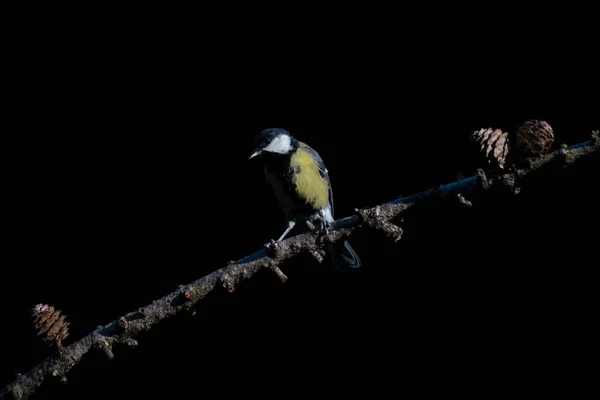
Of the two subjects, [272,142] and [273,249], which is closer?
[273,249]

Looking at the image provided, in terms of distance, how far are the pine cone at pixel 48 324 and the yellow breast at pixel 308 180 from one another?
1318mm

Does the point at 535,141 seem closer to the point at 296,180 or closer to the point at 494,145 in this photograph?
the point at 494,145

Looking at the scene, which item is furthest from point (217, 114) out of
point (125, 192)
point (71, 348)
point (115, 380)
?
point (71, 348)

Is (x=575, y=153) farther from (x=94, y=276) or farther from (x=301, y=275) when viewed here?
(x=94, y=276)

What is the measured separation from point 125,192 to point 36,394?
1488mm

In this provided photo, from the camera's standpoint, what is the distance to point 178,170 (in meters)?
2.71

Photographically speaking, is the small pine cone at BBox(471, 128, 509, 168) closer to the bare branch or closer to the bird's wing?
the bare branch

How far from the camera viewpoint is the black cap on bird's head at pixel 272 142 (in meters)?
2.40

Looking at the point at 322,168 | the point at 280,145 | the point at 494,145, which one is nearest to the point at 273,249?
the point at 494,145

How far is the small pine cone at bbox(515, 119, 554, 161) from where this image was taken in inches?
44.6

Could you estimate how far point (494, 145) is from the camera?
3.87ft

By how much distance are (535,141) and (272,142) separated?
148 cm

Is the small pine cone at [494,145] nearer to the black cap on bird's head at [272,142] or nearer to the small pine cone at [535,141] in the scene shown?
the small pine cone at [535,141]

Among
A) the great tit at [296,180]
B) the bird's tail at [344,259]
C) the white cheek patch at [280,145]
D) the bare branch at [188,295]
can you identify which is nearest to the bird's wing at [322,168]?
the great tit at [296,180]
